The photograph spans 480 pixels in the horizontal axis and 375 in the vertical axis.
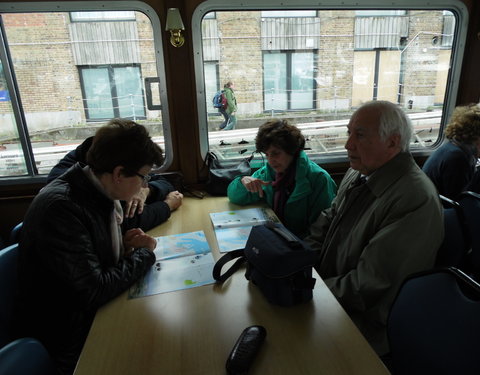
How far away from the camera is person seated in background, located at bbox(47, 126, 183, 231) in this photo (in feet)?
5.59

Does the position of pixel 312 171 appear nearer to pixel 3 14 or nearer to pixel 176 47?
pixel 176 47

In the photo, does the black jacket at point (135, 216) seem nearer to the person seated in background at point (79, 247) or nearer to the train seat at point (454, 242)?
the person seated in background at point (79, 247)

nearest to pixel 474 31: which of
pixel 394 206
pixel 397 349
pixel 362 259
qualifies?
pixel 394 206

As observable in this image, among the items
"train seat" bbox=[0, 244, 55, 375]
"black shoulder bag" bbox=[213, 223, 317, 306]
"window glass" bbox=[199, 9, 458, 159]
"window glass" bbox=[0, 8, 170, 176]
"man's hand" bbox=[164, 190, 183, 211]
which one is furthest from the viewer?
"window glass" bbox=[199, 9, 458, 159]

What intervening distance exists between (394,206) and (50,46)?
2.49 m

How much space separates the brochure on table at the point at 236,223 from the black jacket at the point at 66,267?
42cm

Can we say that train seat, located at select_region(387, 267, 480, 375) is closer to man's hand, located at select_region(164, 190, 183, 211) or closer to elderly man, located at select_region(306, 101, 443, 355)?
elderly man, located at select_region(306, 101, 443, 355)

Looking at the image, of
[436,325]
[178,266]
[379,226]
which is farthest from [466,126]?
[178,266]

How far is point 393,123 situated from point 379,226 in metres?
0.46

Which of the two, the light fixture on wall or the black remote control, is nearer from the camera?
the black remote control

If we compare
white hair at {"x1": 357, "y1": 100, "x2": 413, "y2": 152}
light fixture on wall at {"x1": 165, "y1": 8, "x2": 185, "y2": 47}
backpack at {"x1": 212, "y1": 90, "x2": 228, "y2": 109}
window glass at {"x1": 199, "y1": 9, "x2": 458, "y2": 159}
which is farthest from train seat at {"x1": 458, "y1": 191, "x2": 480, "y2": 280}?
light fixture on wall at {"x1": 165, "y1": 8, "x2": 185, "y2": 47}

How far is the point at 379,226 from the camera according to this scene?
1359 millimetres

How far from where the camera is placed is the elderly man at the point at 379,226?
125 cm

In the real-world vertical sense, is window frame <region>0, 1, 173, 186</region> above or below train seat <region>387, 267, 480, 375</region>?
above
